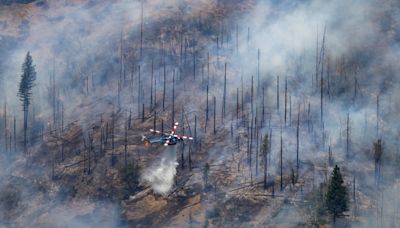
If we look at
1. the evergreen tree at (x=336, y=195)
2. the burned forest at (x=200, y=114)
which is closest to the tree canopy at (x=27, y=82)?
the burned forest at (x=200, y=114)

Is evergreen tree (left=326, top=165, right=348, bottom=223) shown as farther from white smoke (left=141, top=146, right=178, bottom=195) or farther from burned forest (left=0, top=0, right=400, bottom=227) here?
white smoke (left=141, top=146, right=178, bottom=195)

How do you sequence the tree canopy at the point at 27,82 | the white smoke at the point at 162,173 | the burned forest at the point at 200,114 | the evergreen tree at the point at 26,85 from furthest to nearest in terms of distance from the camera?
the tree canopy at the point at 27,82 → the evergreen tree at the point at 26,85 → the white smoke at the point at 162,173 → the burned forest at the point at 200,114

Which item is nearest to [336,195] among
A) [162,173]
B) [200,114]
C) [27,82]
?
[162,173]

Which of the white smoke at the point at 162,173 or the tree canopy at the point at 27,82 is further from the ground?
the tree canopy at the point at 27,82

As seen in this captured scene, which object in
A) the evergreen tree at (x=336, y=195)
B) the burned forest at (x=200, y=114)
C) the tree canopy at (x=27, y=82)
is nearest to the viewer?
the evergreen tree at (x=336, y=195)

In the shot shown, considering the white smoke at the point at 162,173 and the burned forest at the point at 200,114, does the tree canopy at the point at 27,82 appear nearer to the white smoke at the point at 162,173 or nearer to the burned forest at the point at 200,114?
the burned forest at the point at 200,114

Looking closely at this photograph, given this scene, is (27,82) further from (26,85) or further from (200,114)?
(200,114)

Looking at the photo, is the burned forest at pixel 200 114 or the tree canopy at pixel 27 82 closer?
the burned forest at pixel 200 114
